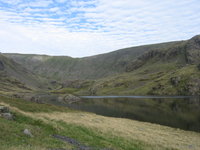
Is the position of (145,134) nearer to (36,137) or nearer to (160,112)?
(36,137)

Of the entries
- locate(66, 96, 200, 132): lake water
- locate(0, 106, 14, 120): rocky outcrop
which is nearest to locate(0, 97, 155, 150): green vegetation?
locate(0, 106, 14, 120): rocky outcrop

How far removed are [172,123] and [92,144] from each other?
4511 cm

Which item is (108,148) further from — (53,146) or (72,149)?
(53,146)

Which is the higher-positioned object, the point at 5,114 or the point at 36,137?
the point at 5,114

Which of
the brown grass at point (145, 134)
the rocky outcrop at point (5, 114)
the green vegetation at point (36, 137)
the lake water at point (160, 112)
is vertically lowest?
the lake water at point (160, 112)

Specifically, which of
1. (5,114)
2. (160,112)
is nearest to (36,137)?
(5,114)

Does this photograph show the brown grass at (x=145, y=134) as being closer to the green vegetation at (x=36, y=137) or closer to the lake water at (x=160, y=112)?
the green vegetation at (x=36, y=137)

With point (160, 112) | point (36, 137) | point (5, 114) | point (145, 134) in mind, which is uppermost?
point (5, 114)

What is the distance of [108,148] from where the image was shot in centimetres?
2494

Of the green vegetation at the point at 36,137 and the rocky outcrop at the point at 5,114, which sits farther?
the rocky outcrop at the point at 5,114

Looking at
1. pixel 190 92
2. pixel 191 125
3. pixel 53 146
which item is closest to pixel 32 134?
pixel 53 146

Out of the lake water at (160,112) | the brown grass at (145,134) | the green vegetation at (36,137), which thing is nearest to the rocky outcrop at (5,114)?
the green vegetation at (36,137)

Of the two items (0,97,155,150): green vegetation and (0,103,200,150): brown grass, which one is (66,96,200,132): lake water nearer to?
(0,103,200,150): brown grass

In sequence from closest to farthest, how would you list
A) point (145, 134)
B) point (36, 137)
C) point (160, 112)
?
point (36, 137) → point (145, 134) → point (160, 112)
